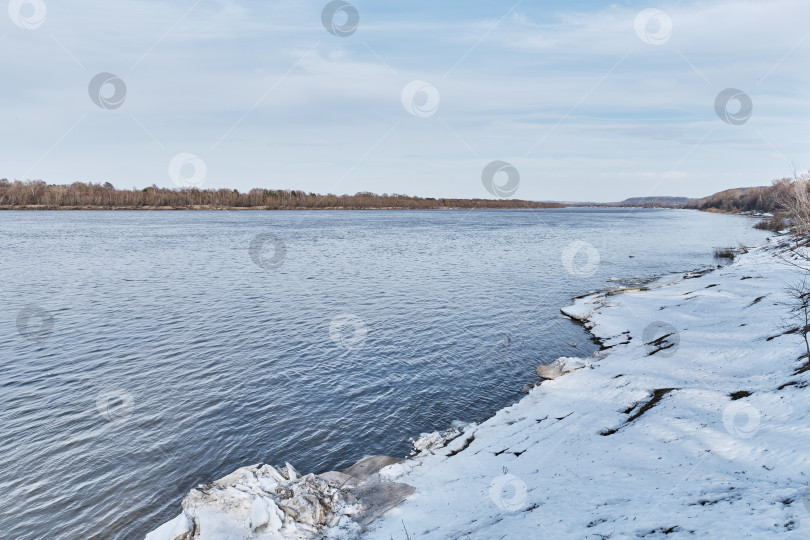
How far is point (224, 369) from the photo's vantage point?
19844 millimetres

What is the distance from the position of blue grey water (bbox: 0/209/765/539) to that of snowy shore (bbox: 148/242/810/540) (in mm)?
2071

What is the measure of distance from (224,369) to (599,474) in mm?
16267

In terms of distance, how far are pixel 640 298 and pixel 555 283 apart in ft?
31.2

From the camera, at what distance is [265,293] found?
113ft

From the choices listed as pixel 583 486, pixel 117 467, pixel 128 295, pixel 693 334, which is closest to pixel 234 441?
pixel 117 467

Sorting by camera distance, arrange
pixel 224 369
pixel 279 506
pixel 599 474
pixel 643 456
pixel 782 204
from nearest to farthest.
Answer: pixel 279 506, pixel 599 474, pixel 643 456, pixel 224 369, pixel 782 204

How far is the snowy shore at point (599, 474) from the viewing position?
831 cm

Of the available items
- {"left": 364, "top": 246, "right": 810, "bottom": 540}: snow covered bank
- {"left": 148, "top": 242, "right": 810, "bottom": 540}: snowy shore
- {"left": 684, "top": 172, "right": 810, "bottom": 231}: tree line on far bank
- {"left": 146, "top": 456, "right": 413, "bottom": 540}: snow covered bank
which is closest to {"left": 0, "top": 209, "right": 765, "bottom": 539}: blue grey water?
{"left": 146, "top": 456, "right": 413, "bottom": 540}: snow covered bank

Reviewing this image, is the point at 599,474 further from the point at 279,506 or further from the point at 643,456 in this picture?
the point at 279,506

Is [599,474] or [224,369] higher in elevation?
[224,369]

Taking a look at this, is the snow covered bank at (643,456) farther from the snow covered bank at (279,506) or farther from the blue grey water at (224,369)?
the blue grey water at (224,369)

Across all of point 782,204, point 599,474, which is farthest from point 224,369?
point 782,204

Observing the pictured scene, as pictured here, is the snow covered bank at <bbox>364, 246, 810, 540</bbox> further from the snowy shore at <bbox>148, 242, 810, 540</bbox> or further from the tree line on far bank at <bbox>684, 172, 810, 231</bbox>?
the tree line on far bank at <bbox>684, 172, 810, 231</bbox>

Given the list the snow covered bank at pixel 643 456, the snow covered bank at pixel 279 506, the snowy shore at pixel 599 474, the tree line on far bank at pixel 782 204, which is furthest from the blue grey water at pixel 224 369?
the tree line on far bank at pixel 782 204
